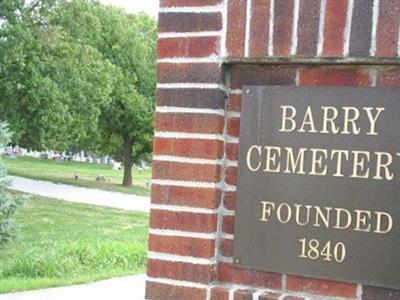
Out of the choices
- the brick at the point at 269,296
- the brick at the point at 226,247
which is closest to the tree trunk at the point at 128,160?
the brick at the point at 226,247

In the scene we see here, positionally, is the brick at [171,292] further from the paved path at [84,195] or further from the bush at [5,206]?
the paved path at [84,195]

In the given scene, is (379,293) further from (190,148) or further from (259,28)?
(259,28)

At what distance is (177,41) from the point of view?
2529 millimetres

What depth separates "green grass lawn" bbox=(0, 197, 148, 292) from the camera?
8739 millimetres

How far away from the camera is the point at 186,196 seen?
2.48 metres

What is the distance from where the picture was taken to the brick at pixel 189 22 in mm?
2445

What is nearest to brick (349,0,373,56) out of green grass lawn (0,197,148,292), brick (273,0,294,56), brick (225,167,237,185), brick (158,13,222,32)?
brick (273,0,294,56)

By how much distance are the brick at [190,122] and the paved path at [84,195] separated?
18.6 meters

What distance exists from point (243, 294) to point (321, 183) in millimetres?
485

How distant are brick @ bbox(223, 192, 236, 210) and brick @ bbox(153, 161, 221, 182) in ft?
0.23

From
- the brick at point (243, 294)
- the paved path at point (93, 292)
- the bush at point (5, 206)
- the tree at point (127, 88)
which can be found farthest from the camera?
the tree at point (127, 88)

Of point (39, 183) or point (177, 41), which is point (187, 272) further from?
point (39, 183)

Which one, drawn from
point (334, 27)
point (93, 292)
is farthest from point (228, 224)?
point (93, 292)

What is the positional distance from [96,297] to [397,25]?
19.8ft
